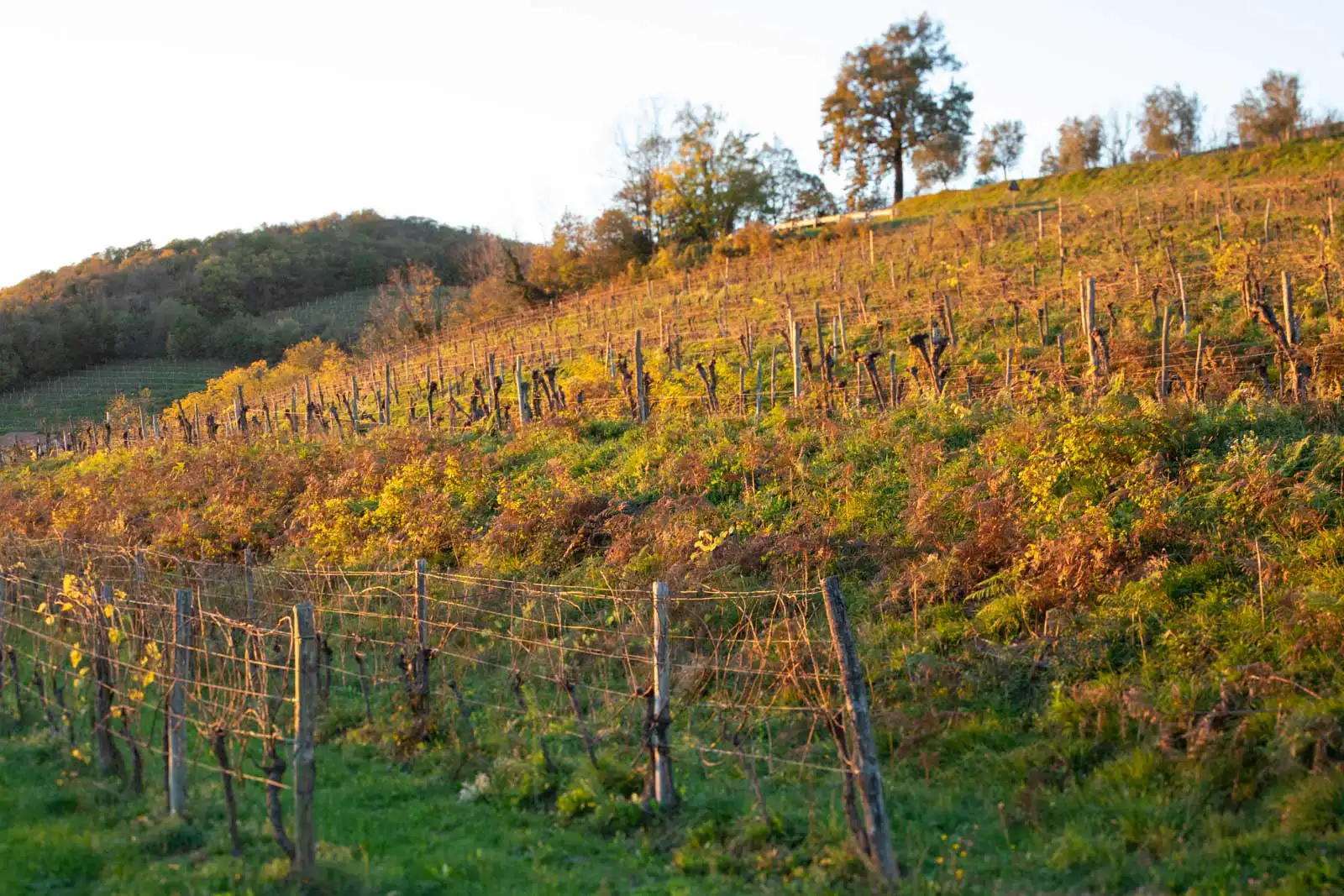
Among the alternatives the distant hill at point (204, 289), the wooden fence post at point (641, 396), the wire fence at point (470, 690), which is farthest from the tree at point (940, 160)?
the wire fence at point (470, 690)

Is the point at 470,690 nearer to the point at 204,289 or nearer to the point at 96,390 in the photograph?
the point at 96,390

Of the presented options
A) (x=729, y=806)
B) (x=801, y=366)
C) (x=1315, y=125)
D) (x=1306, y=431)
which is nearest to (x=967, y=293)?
(x=801, y=366)

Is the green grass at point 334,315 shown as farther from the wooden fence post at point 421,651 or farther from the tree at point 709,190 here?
the wooden fence post at point 421,651

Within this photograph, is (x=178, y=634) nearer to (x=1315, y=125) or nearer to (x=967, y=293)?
(x=967, y=293)

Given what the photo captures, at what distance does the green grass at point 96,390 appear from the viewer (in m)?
57.9

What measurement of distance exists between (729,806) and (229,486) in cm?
1647

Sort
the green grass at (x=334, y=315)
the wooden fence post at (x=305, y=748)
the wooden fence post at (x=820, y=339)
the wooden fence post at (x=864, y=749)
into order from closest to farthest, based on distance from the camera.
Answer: the wooden fence post at (x=864, y=749)
the wooden fence post at (x=305, y=748)
the wooden fence post at (x=820, y=339)
the green grass at (x=334, y=315)

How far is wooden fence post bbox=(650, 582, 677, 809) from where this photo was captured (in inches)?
274

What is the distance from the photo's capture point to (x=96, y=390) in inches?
2479

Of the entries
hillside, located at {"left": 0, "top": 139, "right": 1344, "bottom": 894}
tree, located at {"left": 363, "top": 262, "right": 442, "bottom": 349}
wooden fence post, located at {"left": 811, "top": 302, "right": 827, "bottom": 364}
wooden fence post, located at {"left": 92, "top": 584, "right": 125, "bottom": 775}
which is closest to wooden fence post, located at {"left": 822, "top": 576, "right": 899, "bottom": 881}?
hillside, located at {"left": 0, "top": 139, "right": 1344, "bottom": 894}

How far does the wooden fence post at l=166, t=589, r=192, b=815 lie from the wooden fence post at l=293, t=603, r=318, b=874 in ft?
3.65

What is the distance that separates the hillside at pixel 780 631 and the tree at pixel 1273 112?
34.3 meters

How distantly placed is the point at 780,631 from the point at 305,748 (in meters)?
5.08

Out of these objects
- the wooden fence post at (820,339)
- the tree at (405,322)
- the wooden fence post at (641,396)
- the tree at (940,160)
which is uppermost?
the tree at (940,160)
